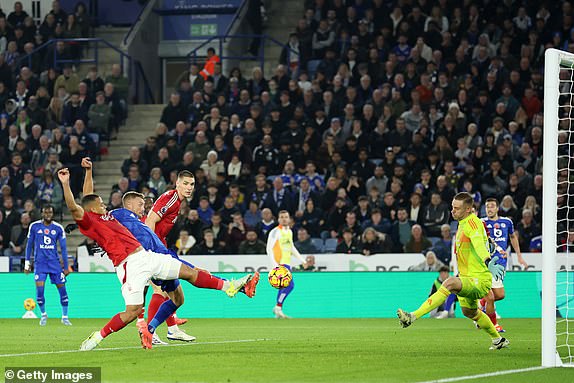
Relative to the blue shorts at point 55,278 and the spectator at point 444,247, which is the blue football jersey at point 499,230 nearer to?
the spectator at point 444,247

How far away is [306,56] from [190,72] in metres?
3.30

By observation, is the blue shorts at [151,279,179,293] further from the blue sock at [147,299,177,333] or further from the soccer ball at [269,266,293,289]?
the soccer ball at [269,266,293,289]

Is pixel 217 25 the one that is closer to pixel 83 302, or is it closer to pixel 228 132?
pixel 228 132

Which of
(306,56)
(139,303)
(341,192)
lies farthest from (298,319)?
(139,303)

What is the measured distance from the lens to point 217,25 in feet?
109

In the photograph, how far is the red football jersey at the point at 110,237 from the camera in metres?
12.2

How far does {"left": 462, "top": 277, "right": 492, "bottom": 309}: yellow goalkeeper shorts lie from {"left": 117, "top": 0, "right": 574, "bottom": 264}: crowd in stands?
10.2 metres

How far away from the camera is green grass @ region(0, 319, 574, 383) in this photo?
1030 cm

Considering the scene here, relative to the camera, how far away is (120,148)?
98.9 ft

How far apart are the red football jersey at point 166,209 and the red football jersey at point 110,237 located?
1.61 metres

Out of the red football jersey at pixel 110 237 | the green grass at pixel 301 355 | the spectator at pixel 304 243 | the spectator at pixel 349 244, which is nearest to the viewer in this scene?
the green grass at pixel 301 355

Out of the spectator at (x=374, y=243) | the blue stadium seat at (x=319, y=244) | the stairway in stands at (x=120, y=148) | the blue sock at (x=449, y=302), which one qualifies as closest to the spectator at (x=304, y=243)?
the blue stadium seat at (x=319, y=244)

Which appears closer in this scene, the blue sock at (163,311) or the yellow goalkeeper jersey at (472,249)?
the yellow goalkeeper jersey at (472,249)

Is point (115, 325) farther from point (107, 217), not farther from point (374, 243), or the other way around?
point (374, 243)
